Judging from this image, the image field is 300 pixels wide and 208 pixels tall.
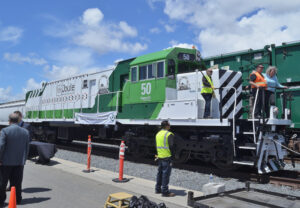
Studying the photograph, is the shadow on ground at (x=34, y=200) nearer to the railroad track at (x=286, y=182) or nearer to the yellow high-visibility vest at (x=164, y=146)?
the yellow high-visibility vest at (x=164, y=146)

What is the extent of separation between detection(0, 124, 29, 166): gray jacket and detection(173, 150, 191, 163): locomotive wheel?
5171 mm

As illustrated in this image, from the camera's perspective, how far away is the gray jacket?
4.99m

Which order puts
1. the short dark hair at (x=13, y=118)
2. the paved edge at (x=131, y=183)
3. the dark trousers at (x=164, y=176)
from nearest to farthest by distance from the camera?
the short dark hair at (x=13, y=118), the paved edge at (x=131, y=183), the dark trousers at (x=164, y=176)

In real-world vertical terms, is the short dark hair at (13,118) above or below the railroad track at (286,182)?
above

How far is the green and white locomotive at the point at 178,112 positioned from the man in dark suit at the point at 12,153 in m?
4.82

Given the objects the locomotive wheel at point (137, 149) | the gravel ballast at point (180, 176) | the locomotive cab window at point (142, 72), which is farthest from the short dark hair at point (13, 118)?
the locomotive wheel at point (137, 149)

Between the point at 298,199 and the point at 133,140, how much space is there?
6.68 m

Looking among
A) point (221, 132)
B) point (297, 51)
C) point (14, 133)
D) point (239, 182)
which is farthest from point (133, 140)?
point (297, 51)

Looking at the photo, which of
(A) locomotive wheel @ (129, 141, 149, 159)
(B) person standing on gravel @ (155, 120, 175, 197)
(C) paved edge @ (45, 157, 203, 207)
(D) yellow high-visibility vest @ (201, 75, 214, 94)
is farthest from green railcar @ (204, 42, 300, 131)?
(B) person standing on gravel @ (155, 120, 175, 197)

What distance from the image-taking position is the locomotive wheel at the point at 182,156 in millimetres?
9117

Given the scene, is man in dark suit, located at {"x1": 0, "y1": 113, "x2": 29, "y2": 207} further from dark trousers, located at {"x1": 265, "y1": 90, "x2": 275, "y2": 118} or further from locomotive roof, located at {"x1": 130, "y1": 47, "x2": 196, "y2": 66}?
dark trousers, located at {"x1": 265, "y1": 90, "x2": 275, "y2": 118}

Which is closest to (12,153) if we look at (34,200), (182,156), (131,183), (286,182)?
(34,200)

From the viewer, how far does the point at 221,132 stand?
26.9 ft

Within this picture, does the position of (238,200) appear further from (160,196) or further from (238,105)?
(238,105)
